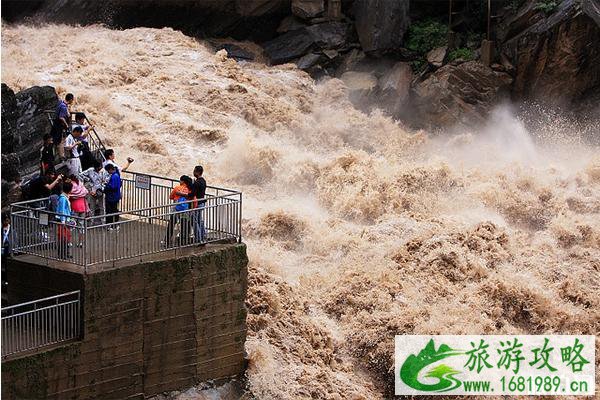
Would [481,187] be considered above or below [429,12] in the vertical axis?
below

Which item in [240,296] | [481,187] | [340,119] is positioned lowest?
[240,296]

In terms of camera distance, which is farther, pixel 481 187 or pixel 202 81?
pixel 202 81

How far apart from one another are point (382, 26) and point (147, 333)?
21.4 metres

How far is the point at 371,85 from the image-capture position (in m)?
37.5

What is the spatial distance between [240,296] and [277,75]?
55.2 ft

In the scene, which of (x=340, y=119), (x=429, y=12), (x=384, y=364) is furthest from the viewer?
(x=429, y=12)

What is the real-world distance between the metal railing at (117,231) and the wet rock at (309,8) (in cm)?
1886

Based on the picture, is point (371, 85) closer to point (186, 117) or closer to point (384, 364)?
point (186, 117)

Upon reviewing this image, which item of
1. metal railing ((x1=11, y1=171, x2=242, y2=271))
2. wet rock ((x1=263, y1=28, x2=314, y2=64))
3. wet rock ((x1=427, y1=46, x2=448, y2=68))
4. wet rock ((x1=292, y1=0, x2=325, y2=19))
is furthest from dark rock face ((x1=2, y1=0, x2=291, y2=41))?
metal railing ((x1=11, y1=171, x2=242, y2=271))

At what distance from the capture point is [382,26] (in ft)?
127

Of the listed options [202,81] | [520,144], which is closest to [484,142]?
[520,144]

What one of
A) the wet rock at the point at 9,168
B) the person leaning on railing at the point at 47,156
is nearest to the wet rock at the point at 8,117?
the wet rock at the point at 9,168

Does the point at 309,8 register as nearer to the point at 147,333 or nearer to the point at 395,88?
the point at 395,88

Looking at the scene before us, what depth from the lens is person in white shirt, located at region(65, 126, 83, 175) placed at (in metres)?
21.8
